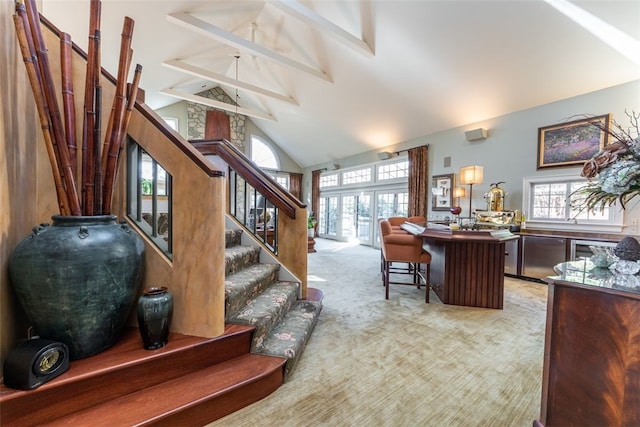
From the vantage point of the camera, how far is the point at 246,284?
198cm

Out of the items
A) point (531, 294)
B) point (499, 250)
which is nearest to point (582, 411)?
point (499, 250)

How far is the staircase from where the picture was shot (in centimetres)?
110

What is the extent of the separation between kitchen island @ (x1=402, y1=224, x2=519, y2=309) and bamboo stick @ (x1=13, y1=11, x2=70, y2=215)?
2.98 meters

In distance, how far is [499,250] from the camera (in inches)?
108

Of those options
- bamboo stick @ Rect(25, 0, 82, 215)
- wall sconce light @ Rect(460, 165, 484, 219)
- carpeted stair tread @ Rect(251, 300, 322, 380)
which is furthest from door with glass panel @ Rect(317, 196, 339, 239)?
bamboo stick @ Rect(25, 0, 82, 215)

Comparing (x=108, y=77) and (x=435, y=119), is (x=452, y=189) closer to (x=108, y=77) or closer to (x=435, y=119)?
(x=435, y=119)

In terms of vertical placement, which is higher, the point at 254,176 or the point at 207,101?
the point at 207,101

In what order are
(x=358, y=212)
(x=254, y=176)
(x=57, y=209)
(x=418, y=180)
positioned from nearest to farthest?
(x=57, y=209)
(x=254, y=176)
(x=418, y=180)
(x=358, y=212)

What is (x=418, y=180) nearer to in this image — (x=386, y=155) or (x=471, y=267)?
(x=386, y=155)

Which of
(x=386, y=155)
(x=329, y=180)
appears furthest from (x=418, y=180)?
(x=329, y=180)

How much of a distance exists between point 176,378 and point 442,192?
18.7ft

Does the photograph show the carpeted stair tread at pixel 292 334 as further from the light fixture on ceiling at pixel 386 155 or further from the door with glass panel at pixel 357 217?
the door with glass panel at pixel 357 217

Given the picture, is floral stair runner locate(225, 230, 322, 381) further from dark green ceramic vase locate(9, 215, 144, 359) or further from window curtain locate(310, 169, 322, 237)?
window curtain locate(310, 169, 322, 237)

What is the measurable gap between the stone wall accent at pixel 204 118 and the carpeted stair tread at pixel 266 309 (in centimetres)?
771
